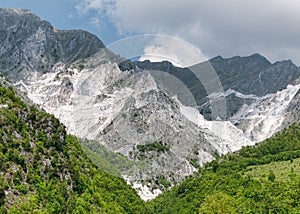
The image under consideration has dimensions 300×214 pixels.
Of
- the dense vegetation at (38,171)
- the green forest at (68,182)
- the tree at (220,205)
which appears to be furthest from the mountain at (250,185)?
the dense vegetation at (38,171)

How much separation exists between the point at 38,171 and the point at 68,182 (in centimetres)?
1136

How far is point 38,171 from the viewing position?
86.8 m

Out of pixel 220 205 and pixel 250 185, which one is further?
pixel 250 185

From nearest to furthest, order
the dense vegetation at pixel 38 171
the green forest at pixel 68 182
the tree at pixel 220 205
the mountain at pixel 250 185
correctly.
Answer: the dense vegetation at pixel 38 171
the green forest at pixel 68 182
the mountain at pixel 250 185
the tree at pixel 220 205

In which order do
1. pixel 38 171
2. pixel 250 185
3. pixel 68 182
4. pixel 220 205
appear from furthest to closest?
pixel 250 185 → pixel 220 205 → pixel 68 182 → pixel 38 171

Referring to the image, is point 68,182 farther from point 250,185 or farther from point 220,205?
point 250,185

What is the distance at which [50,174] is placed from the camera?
90.4m

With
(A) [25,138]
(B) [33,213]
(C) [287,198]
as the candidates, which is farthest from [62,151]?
(C) [287,198]

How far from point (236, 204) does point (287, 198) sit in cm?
1607

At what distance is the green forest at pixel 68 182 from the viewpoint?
79562 millimetres

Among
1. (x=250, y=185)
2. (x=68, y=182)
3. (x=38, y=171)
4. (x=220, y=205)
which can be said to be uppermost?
(x=68, y=182)

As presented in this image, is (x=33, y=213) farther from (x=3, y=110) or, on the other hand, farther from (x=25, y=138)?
(x=3, y=110)

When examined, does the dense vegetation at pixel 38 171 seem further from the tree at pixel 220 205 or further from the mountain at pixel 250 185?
the mountain at pixel 250 185

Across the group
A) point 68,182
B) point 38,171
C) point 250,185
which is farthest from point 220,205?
point 38,171
